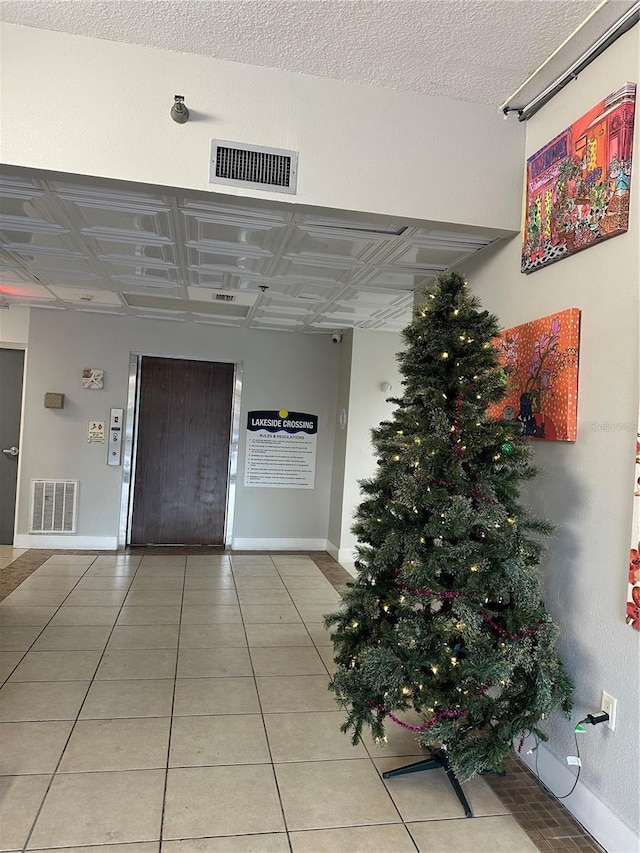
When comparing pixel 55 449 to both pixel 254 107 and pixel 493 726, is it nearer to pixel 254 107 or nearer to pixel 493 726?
pixel 254 107

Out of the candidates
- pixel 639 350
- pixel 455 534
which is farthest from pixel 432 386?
pixel 639 350

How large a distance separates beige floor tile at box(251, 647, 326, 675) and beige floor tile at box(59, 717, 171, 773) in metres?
0.75

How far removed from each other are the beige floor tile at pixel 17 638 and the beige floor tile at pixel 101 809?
1.41 m

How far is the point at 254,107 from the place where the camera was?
2.45 m

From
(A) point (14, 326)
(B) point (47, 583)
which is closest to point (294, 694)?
(B) point (47, 583)

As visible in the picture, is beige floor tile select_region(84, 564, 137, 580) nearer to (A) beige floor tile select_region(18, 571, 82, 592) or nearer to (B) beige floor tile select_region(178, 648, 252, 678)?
(A) beige floor tile select_region(18, 571, 82, 592)

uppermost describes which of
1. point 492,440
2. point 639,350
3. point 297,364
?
point 297,364

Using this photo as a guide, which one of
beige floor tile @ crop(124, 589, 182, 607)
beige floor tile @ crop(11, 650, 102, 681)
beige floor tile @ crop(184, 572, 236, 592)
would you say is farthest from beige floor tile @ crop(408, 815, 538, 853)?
beige floor tile @ crop(184, 572, 236, 592)

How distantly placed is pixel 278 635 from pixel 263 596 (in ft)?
2.89

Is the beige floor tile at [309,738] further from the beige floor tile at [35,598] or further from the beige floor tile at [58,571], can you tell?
the beige floor tile at [58,571]

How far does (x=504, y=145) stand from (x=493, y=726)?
101 inches

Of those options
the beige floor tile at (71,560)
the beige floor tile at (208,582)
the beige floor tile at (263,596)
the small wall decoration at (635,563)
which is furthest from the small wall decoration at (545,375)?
the beige floor tile at (71,560)

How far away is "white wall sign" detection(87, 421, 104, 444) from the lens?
5871 mm

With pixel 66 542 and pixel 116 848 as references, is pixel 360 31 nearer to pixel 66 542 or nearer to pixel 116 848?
pixel 116 848
